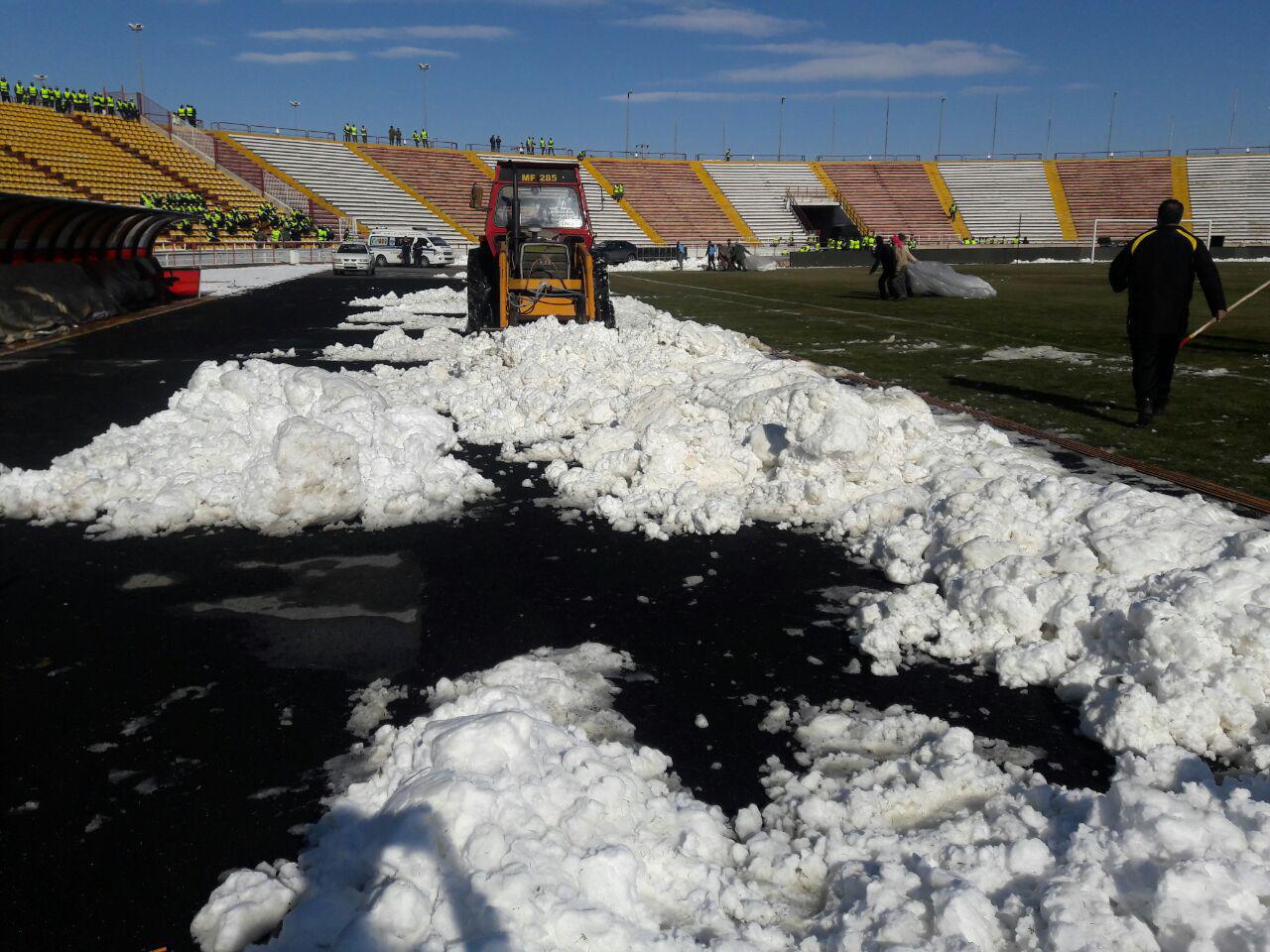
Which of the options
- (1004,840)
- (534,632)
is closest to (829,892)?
(1004,840)

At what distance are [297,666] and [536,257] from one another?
9.74 meters

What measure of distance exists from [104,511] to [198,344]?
9.07 m

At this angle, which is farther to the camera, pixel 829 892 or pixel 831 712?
pixel 831 712

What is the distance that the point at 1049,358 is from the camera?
11.7 meters

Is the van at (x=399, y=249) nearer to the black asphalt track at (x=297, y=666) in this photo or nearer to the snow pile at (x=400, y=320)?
the snow pile at (x=400, y=320)

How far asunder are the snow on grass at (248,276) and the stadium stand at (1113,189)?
4253cm

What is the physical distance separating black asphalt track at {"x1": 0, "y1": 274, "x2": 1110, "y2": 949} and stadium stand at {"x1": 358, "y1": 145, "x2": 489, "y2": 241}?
46389mm

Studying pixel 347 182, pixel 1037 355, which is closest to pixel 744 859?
pixel 1037 355

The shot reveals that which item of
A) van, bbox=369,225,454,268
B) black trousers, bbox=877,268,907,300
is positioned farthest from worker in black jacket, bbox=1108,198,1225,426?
van, bbox=369,225,454,268

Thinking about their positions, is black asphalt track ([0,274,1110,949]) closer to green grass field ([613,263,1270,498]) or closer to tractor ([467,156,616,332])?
green grass field ([613,263,1270,498])

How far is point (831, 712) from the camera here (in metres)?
3.35

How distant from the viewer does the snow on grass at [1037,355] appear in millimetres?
11538

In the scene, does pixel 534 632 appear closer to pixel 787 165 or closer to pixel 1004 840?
pixel 1004 840

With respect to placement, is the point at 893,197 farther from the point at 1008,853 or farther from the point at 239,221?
the point at 1008,853
